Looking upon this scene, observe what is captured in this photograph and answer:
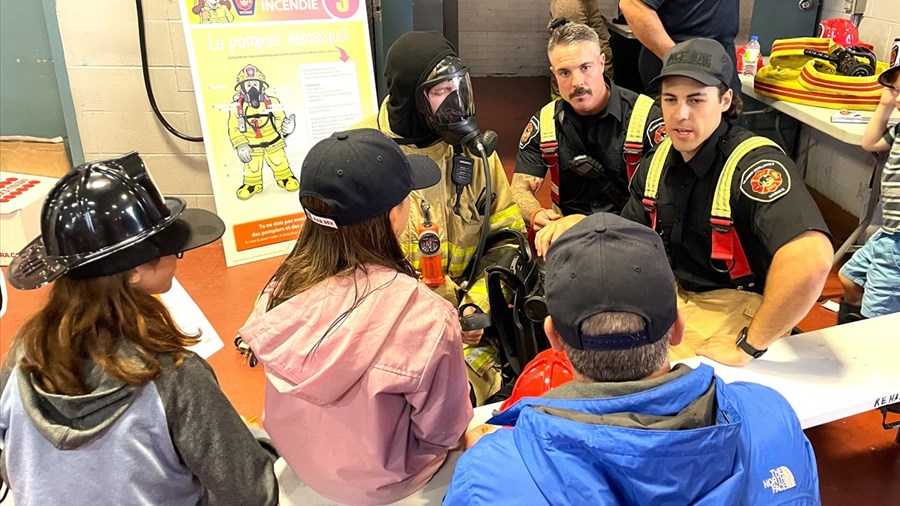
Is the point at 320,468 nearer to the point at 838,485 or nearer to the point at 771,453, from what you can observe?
the point at 771,453

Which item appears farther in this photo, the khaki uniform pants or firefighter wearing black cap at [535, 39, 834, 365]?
the khaki uniform pants

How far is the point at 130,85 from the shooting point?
3.91 m

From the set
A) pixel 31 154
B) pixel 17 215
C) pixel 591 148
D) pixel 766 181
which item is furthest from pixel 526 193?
pixel 31 154

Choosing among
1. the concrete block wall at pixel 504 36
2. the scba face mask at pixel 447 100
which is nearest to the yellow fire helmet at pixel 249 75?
the scba face mask at pixel 447 100

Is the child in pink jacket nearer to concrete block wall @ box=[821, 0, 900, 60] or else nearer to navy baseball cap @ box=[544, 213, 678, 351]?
navy baseball cap @ box=[544, 213, 678, 351]

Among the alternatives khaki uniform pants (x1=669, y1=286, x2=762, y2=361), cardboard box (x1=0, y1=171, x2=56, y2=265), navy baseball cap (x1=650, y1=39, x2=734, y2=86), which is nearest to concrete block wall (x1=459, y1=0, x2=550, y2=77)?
cardboard box (x1=0, y1=171, x2=56, y2=265)

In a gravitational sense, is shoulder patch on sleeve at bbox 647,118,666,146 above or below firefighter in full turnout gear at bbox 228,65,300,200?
above

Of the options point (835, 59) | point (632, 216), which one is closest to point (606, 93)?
point (632, 216)

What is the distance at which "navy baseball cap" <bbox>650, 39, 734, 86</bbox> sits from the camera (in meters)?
2.09

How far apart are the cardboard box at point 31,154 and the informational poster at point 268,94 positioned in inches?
43.0

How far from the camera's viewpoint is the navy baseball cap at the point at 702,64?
2090mm

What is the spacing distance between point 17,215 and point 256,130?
1293 mm

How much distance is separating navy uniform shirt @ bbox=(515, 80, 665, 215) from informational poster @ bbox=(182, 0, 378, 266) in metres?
1.31

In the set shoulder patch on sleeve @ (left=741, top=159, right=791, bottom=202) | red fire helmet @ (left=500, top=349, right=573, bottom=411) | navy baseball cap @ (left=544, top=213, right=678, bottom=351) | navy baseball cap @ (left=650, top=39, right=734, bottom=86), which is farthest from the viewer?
navy baseball cap @ (left=650, top=39, right=734, bottom=86)
